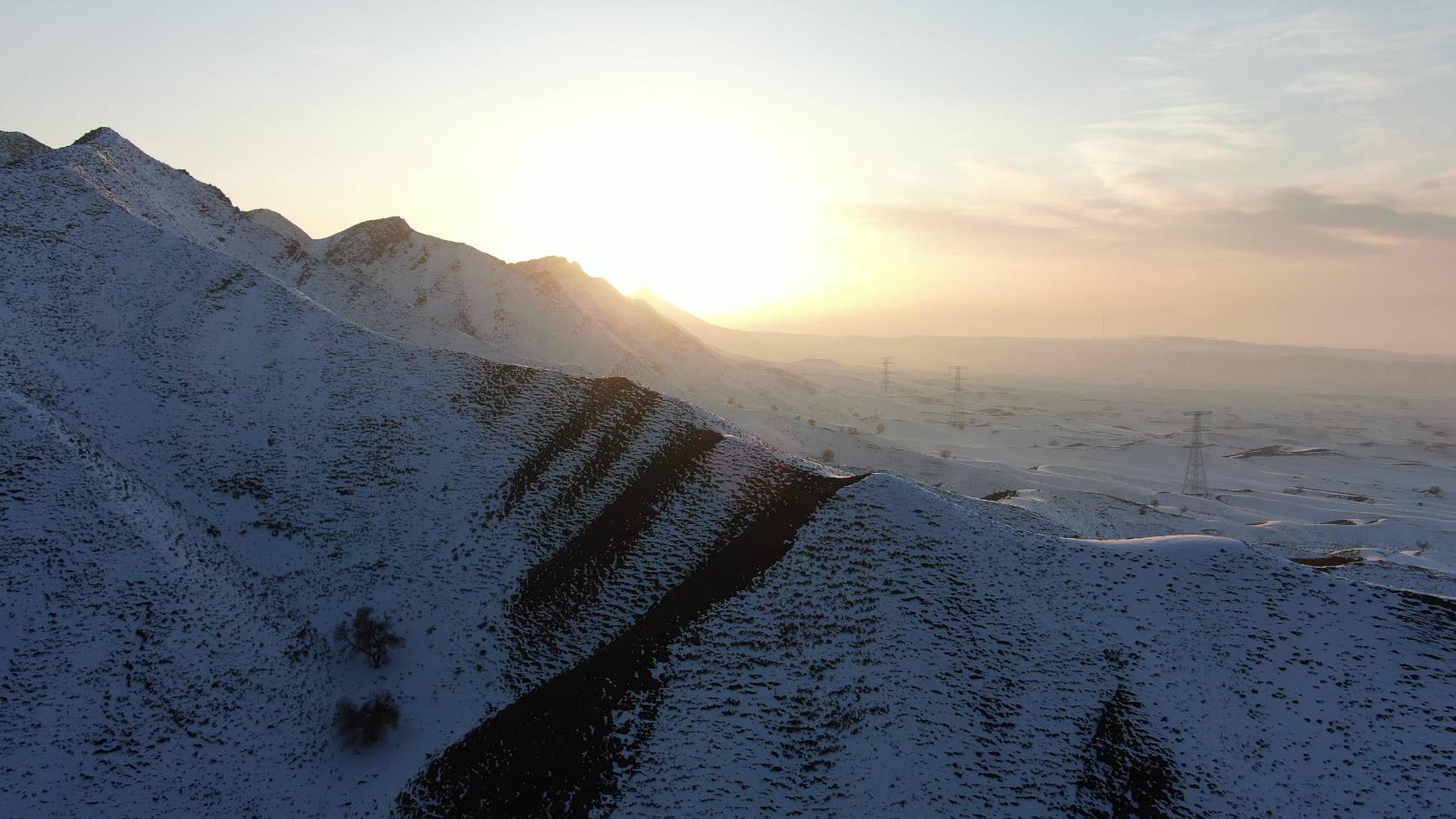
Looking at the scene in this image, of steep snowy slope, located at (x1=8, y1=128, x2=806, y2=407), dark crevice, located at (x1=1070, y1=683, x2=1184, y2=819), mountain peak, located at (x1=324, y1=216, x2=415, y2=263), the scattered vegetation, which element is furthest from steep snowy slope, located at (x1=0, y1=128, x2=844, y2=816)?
mountain peak, located at (x1=324, y1=216, x2=415, y2=263)

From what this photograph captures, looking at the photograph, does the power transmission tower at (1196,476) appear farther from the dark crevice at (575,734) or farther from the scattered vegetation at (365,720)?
the scattered vegetation at (365,720)

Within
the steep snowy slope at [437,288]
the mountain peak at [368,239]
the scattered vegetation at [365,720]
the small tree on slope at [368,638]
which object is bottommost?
the scattered vegetation at [365,720]

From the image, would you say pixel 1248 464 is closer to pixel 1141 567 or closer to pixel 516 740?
pixel 1141 567

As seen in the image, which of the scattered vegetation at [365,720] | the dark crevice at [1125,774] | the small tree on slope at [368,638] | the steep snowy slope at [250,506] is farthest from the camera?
the small tree on slope at [368,638]

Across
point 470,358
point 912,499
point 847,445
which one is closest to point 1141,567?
point 912,499

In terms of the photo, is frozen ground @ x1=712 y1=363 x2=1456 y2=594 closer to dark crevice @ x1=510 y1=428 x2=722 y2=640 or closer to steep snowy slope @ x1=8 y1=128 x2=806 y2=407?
steep snowy slope @ x1=8 y1=128 x2=806 y2=407

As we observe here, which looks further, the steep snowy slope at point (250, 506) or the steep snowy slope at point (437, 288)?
the steep snowy slope at point (437, 288)

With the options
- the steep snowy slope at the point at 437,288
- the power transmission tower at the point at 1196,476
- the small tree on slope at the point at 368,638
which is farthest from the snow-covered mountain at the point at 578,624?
the power transmission tower at the point at 1196,476

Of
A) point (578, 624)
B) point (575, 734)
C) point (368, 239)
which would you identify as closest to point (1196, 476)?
point (578, 624)
